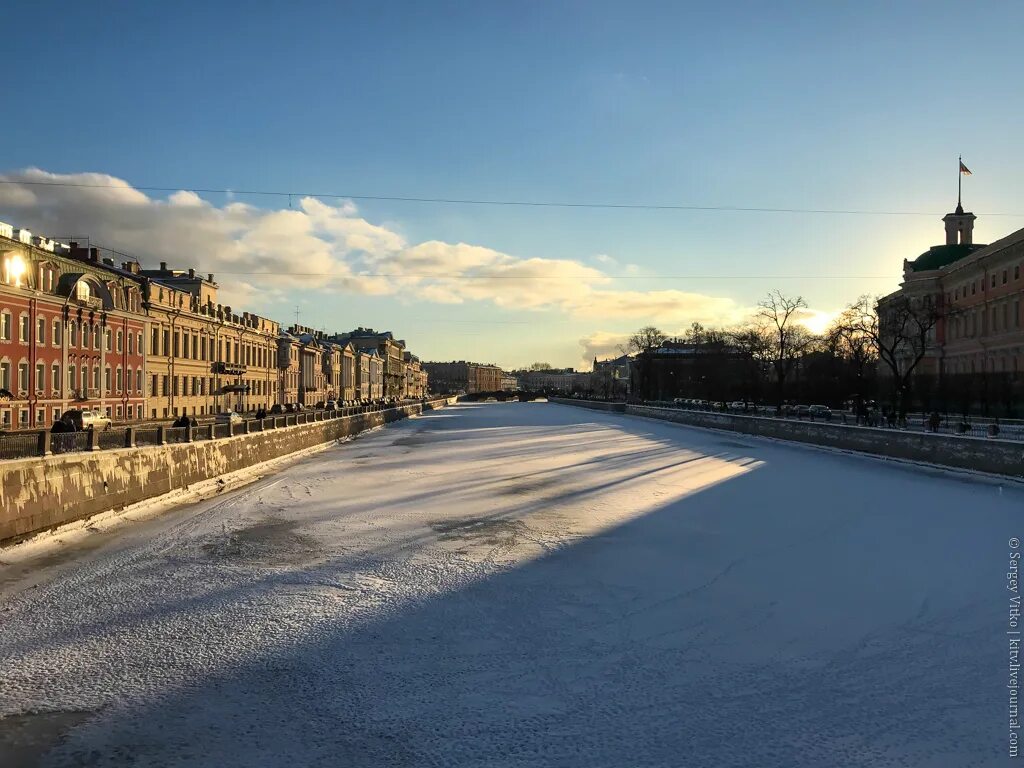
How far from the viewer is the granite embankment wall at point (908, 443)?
22625 mm

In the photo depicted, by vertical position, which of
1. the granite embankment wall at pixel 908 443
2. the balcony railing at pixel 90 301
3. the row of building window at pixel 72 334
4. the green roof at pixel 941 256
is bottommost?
the granite embankment wall at pixel 908 443

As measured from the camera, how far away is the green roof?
88769 mm

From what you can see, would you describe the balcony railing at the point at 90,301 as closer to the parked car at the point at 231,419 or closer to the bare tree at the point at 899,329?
the parked car at the point at 231,419

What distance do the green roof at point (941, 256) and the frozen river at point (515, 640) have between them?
83968 mm

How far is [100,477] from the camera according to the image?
15.9 meters

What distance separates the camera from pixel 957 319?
76312 mm

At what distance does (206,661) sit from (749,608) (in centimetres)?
600

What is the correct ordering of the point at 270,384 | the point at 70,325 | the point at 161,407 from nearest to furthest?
1. the point at 70,325
2. the point at 161,407
3. the point at 270,384

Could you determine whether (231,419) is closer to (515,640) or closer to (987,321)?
(515,640)

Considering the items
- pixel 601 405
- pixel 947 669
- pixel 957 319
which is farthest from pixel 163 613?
pixel 601 405

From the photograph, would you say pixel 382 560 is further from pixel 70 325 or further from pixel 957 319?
pixel 957 319

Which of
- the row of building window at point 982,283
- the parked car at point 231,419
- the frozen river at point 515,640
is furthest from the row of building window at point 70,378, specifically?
the row of building window at point 982,283

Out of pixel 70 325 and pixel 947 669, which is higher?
pixel 70 325

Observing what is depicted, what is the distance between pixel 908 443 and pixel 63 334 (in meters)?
45.6
